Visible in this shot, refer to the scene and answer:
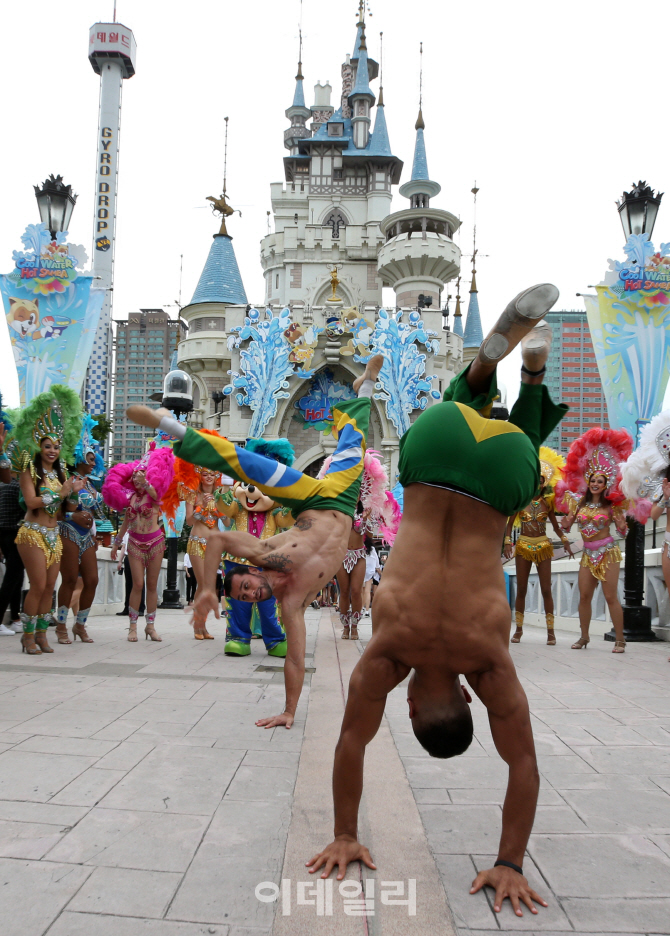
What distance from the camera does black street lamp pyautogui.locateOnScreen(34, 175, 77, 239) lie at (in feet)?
44.9

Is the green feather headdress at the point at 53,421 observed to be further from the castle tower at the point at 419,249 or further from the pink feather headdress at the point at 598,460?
the castle tower at the point at 419,249

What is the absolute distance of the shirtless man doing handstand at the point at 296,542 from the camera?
3.50m

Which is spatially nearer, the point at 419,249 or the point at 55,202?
the point at 55,202

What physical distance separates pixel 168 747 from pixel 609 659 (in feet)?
16.8

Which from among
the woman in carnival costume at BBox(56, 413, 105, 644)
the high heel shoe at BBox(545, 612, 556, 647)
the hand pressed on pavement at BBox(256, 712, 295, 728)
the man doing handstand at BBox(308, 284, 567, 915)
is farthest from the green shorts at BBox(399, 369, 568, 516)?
the high heel shoe at BBox(545, 612, 556, 647)

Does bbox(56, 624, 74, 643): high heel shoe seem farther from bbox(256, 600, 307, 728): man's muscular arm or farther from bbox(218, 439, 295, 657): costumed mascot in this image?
bbox(256, 600, 307, 728): man's muscular arm

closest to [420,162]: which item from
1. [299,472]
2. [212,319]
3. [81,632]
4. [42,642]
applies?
[212,319]

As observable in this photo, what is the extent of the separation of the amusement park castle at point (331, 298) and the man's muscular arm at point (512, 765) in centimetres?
2920

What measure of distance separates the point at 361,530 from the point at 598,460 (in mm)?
3038

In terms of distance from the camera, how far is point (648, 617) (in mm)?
8930

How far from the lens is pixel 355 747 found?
2441 millimetres

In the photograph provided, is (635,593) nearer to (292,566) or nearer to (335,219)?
(292,566)

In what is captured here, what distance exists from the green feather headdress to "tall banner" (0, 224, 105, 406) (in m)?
8.22

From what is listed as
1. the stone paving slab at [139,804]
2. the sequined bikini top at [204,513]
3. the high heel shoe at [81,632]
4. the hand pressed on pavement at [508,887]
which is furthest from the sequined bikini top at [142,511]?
the hand pressed on pavement at [508,887]
